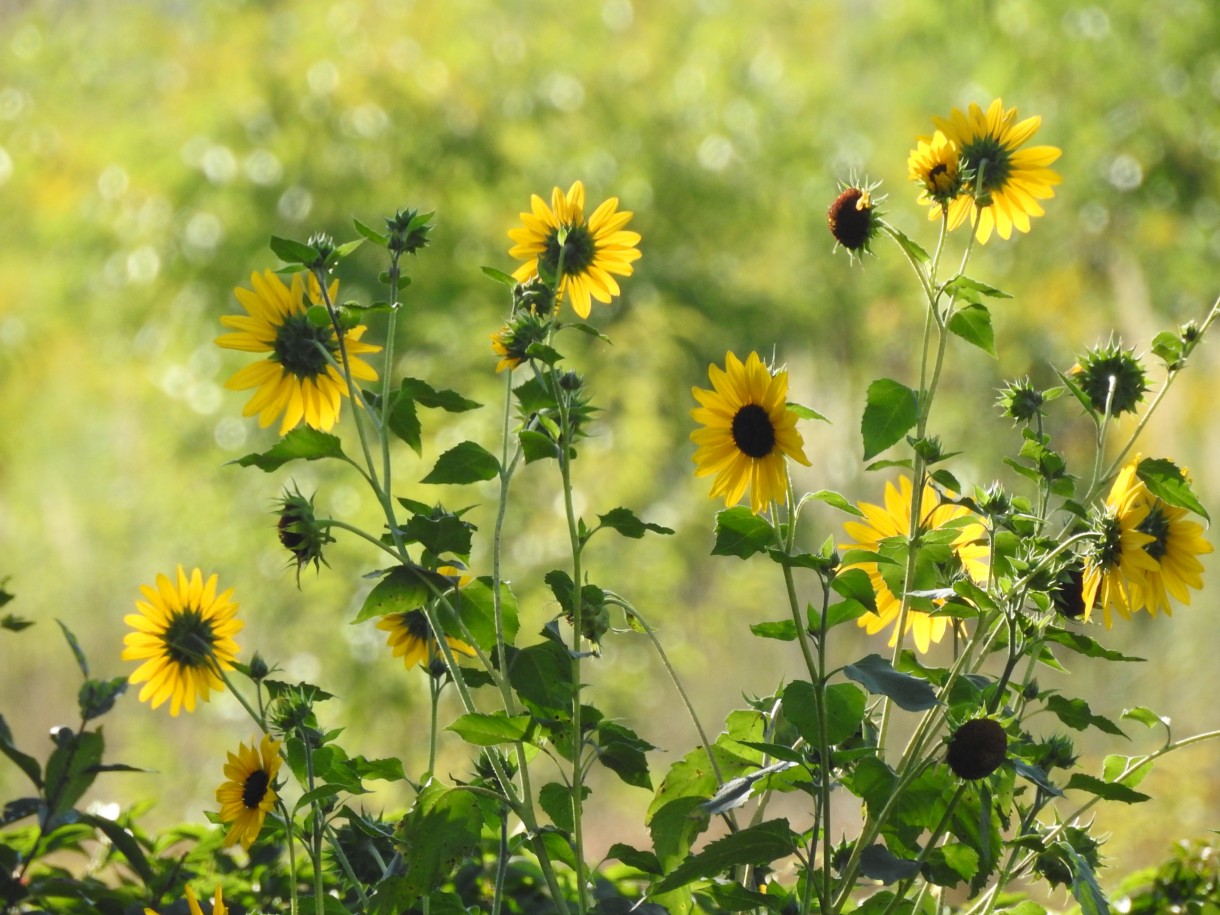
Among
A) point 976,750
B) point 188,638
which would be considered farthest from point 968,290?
point 188,638

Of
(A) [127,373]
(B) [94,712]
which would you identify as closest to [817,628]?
(B) [94,712]

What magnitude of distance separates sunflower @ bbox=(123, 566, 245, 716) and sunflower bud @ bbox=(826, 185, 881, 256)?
14.8 inches

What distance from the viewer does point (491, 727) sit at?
67 centimetres

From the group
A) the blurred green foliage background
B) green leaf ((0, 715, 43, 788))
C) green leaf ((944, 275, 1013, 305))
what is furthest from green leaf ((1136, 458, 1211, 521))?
the blurred green foliage background

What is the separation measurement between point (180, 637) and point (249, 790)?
3.9 inches

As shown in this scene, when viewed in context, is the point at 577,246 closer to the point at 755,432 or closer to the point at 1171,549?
the point at 755,432

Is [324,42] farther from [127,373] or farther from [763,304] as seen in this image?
[127,373]

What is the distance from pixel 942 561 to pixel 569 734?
202mm

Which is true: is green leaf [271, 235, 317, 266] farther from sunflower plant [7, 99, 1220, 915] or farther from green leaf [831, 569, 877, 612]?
green leaf [831, 569, 877, 612]

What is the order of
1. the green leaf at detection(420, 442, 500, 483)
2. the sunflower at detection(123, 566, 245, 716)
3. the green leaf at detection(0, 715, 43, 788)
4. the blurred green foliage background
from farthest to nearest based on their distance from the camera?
1. the blurred green foliage background
2. the green leaf at detection(0, 715, 43, 788)
3. the sunflower at detection(123, 566, 245, 716)
4. the green leaf at detection(420, 442, 500, 483)

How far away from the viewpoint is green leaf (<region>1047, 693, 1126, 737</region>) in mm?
686

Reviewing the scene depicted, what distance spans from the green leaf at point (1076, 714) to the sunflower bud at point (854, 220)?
9.3 inches

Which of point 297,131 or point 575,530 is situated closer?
point 575,530

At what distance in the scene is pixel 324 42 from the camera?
176 inches
